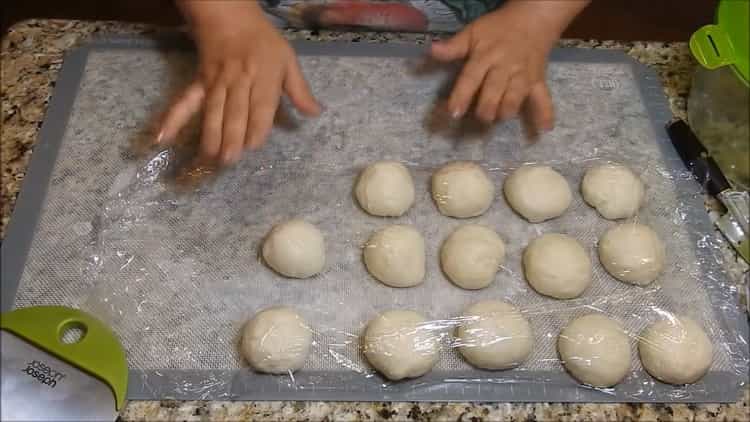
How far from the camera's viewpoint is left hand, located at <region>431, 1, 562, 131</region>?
90cm

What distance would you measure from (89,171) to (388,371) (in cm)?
55

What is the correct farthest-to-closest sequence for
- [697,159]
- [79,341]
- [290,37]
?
[290,37]
[697,159]
[79,341]

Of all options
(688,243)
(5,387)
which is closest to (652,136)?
(688,243)

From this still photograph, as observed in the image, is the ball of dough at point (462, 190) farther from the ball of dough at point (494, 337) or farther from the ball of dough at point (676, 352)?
the ball of dough at point (676, 352)

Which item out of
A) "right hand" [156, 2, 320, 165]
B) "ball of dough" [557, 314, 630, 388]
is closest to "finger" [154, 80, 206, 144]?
"right hand" [156, 2, 320, 165]

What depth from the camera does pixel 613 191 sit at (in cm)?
95

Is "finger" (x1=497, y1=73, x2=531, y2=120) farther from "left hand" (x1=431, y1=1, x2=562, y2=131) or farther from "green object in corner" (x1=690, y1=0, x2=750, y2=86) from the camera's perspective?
"green object in corner" (x1=690, y1=0, x2=750, y2=86)

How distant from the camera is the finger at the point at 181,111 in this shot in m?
Answer: 0.84

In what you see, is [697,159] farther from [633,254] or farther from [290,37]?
[290,37]

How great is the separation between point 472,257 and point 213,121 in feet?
1.28

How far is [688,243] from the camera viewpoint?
3.15 feet

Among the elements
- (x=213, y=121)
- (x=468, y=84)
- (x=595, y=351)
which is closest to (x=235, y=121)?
(x=213, y=121)

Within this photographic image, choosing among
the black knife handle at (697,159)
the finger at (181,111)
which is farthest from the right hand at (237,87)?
the black knife handle at (697,159)

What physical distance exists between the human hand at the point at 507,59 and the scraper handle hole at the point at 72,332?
0.57m
